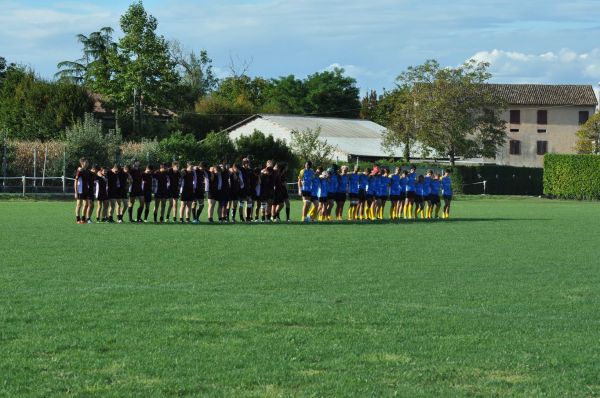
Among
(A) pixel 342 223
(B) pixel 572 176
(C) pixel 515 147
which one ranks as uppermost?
(C) pixel 515 147

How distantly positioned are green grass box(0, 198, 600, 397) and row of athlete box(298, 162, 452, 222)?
1050cm

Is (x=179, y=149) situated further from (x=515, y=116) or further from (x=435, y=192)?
(x=515, y=116)

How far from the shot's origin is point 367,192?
1375 inches

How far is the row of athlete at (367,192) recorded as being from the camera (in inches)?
1288

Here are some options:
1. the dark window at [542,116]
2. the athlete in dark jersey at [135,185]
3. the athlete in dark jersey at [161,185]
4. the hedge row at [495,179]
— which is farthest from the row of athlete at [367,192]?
the dark window at [542,116]

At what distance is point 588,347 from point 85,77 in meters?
93.6

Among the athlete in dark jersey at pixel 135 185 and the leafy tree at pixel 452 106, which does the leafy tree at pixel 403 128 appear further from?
the athlete in dark jersey at pixel 135 185

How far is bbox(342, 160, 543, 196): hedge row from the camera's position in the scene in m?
68.9

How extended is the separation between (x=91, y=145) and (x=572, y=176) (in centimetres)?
2978

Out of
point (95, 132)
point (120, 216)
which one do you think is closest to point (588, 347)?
point (120, 216)

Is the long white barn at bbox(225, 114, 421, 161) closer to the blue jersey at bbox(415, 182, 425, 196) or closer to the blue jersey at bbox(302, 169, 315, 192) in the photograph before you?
the blue jersey at bbox(415, 182, 425, 196)

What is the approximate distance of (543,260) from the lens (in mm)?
19688

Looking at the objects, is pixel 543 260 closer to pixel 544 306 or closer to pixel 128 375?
pixel 544 306

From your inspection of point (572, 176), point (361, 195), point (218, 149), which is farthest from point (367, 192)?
point (572, 176)
